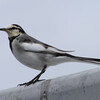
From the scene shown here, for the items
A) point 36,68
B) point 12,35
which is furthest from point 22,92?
point 12,35

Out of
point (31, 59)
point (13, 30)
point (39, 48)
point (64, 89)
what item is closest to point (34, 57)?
point (31, 59)

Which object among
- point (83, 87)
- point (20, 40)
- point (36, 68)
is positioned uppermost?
point (83, 87)

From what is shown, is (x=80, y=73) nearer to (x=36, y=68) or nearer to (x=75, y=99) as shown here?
(x=75, y=99)

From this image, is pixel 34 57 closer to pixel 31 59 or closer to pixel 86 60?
pixel 31 59

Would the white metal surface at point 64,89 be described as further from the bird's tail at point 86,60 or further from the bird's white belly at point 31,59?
the bird's white belly at point 31,59

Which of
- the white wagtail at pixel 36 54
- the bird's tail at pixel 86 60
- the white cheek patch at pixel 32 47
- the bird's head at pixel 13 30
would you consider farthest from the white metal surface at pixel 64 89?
the bird's head at pixel 13 30

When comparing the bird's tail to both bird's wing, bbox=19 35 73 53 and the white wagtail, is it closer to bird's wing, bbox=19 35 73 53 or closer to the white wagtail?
the white wagtail
